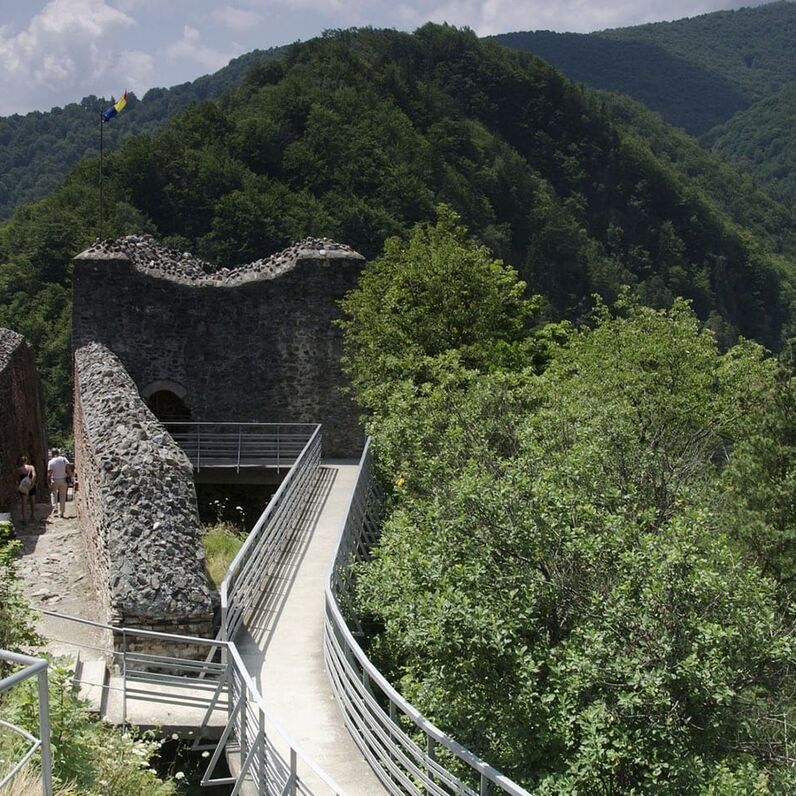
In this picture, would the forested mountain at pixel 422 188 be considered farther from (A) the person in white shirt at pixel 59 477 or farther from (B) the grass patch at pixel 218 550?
(B) the grass patch at pixel 218 550

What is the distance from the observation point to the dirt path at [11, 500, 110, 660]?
10.4m

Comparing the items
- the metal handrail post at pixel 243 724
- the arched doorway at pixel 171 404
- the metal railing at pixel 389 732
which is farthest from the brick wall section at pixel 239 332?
the metal handrail post at pixel 243 724

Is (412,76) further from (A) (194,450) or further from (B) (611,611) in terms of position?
Result: (B) (611,611)

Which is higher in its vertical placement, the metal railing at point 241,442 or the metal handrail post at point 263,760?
the metal handrail post at point 263,760

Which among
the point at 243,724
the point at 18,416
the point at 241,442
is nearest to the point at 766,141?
the point at 241,442

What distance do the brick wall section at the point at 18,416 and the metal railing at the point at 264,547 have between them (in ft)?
15.3

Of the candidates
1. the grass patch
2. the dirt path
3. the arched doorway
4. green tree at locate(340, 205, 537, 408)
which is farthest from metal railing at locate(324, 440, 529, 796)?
the arched doorway

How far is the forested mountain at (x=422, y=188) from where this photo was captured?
55125 millimetres

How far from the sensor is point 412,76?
95.6 meters

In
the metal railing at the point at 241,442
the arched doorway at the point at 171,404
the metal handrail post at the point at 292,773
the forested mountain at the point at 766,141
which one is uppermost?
the forested mountain at the point at 766,141

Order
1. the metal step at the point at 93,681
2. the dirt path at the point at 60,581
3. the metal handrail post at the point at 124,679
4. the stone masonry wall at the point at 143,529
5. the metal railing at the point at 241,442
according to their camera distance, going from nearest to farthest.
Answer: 1. the metal handrail post at the point at 124,679
2. the metal step at the point at 93,681
3. the stone masonry wall at the point at 143,529
4. the dirt path at the point at 60,581
5. the metal railing at the point at 241,442

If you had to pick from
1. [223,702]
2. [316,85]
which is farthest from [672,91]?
[223,702]

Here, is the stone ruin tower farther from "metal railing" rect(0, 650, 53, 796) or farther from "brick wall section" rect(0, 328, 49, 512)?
"metal railing" rect(0, 650, 53, 796)

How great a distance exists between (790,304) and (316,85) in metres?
48.4
